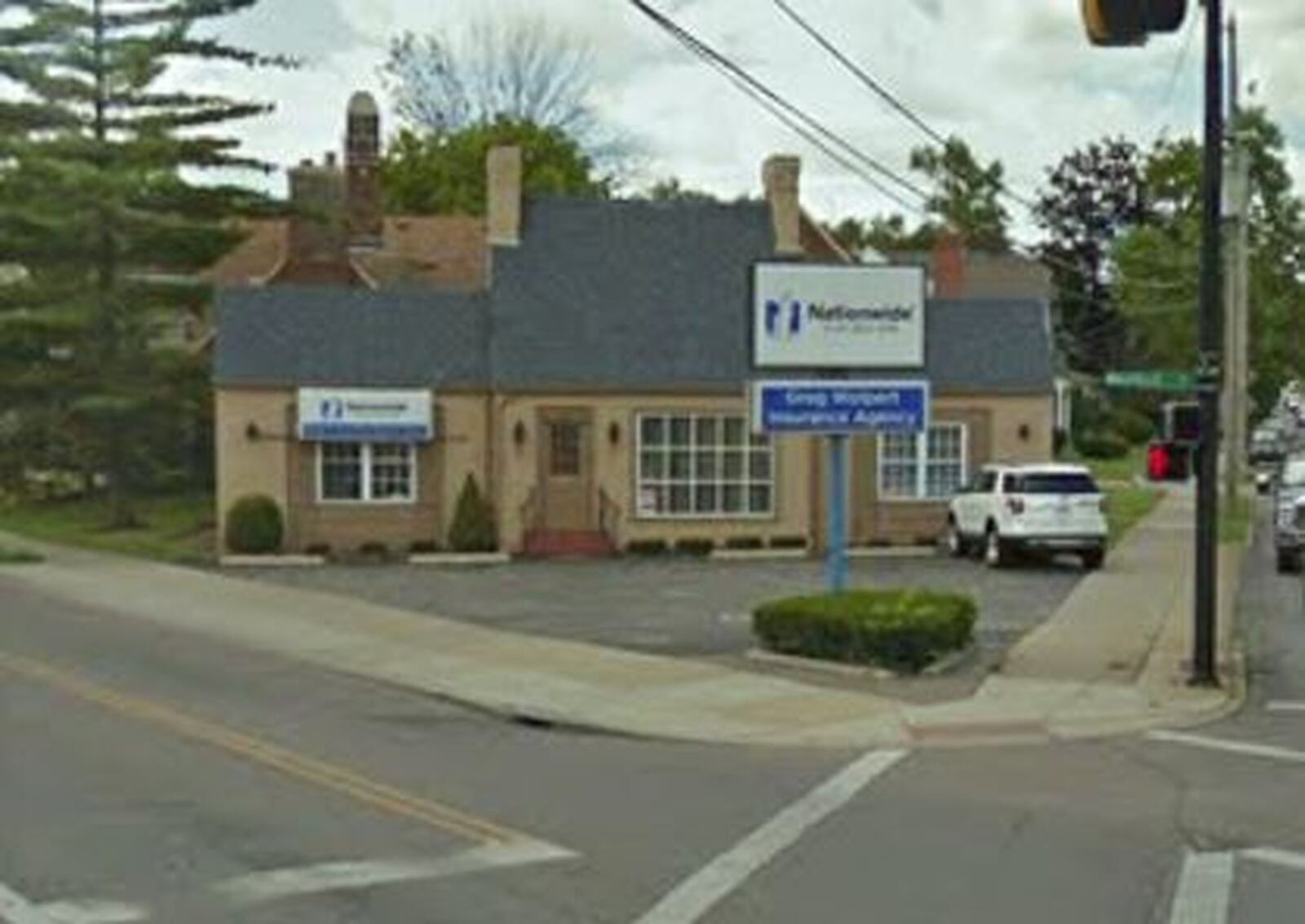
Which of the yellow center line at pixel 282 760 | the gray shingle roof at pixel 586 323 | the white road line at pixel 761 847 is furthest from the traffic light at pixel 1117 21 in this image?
the gray shingle roof at pixel 586 323

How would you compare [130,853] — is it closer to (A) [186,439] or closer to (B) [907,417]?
(B) [907,417]

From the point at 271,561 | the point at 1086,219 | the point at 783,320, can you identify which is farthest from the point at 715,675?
the point at 1086,219

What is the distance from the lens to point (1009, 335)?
42594 mm

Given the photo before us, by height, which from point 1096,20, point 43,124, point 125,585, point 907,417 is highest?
point 43,124

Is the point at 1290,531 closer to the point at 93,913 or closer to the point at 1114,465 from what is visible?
the point at 93,913

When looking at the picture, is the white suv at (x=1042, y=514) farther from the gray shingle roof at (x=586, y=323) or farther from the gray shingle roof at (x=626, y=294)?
the gray shingle roof at (x=626, y=294)

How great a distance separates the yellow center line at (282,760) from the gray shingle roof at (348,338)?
18753mm

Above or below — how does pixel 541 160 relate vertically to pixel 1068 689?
above

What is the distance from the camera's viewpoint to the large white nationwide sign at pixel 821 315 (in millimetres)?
23594

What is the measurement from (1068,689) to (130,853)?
10.4 metres

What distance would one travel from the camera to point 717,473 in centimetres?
4100

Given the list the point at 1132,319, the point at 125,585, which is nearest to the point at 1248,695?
the point at 125,585

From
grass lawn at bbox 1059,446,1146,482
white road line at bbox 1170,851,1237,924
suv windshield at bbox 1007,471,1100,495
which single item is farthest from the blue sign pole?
grass lawn at bbox 1059,446,1146,482

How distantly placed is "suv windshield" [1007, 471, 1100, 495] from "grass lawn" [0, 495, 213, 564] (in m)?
14.6
